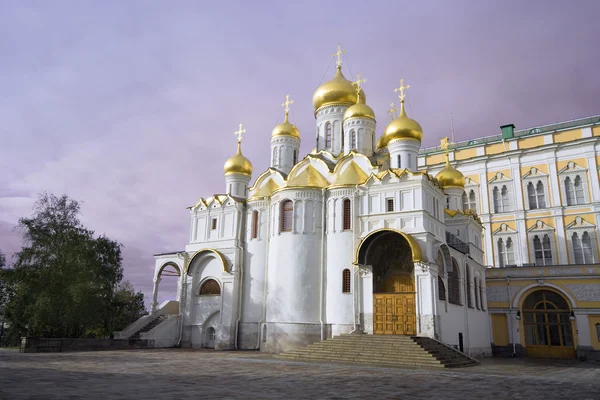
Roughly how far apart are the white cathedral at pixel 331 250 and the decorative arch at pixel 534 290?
1.89m

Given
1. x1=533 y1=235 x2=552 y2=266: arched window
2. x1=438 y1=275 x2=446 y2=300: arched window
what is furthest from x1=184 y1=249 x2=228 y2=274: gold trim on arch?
x1=533 y1=235 x2=552 y2=266: arched window

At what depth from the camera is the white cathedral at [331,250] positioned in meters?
21.3

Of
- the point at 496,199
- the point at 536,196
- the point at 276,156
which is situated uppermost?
the point at 276,156

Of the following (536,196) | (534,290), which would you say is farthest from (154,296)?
(536,196)

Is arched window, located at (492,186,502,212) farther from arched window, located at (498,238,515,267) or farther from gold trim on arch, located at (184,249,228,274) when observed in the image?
gold trim on arch, located at (184,249,228,274)

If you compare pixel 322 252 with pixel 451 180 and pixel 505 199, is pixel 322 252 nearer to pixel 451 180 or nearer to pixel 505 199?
pixel 451 180

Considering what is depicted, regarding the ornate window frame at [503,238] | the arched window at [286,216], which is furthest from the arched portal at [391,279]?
the ornate window frame at [503,238]

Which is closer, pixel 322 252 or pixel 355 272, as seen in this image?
pixel 355 272

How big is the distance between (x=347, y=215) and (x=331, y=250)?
74.1 inches

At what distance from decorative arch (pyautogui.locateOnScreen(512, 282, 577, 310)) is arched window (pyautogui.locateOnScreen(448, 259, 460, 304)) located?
657 centimetres

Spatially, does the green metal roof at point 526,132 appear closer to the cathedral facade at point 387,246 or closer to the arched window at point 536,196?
the cathedral facade at point 387,246

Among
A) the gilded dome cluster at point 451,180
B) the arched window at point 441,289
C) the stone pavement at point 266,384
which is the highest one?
the gilded dome cluster at point 451,180

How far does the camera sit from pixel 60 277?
22.5 metres

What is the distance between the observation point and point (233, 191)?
96.8ft
